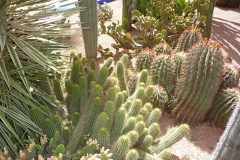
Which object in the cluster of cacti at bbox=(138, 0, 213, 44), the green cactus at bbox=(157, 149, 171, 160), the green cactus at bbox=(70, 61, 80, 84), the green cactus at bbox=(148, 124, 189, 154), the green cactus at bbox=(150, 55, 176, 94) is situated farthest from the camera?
the cluster of cacti at bbox=(138, 0, 213, 44)

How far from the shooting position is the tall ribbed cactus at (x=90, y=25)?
362cm

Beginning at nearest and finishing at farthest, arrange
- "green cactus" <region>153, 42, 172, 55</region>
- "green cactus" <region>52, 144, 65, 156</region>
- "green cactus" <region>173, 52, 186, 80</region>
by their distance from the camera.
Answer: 1. "green cactus" <region>52, 144, 65, 156</region>
2. "green cactus" <region>173, 52, 186, 80</region>
3. "green cactus" <region>153, 42, 172, 55</region>

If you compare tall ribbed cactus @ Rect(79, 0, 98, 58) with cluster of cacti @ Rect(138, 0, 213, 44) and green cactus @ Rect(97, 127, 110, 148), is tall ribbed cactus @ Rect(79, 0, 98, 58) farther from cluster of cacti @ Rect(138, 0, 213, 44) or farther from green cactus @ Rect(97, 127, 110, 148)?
green cactus @ Rect(97, 127, 110, 148)

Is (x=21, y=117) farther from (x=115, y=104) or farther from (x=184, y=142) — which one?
(x=184, y=142)

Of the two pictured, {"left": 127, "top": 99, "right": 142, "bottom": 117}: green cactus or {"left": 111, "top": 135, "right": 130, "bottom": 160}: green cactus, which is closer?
{"left": 111, "top": 135, "right": 130, "bottom": 160}: green cactus

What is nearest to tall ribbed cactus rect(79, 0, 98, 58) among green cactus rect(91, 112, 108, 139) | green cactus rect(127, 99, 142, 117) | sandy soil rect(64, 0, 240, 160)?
sandy soil rect(64, 0, 240, 160)

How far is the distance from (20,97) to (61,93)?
1.72 feet

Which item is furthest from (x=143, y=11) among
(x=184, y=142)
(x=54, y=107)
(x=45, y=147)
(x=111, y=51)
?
(x=45, y=147)

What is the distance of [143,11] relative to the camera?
4.90 metres

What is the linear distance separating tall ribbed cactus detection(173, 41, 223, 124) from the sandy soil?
176 millimetres

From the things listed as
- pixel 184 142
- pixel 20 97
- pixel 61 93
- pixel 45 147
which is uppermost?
pixel 20 97

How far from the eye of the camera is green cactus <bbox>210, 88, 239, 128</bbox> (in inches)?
115

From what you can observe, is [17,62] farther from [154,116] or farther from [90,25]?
[90,25]

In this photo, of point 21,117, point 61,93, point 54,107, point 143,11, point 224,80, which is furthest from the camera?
point 143,11
